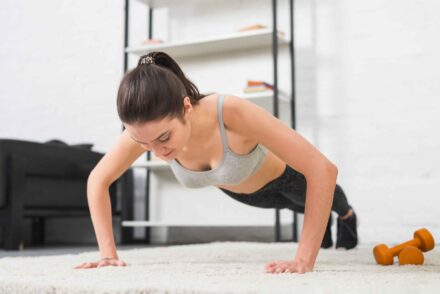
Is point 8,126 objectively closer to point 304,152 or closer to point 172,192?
point 172,192

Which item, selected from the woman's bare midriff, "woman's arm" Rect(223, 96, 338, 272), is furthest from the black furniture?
"woman's arm" Rect(223, 96, 338, 272)

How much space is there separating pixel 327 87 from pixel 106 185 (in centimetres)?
178

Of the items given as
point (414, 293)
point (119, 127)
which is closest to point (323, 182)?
point (414, 293)

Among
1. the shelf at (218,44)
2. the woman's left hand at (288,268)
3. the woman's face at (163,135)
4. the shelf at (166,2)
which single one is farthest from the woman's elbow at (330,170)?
the shelf at (166,2)

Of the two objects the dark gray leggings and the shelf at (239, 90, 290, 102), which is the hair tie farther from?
the shelf at (239, 90, 290, 102)

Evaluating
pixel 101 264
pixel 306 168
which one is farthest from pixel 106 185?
pixel 306 168

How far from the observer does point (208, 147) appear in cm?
146

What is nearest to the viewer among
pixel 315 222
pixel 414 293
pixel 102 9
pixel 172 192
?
pixel 414 293

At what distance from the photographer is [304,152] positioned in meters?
1.27

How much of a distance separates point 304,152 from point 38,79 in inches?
115

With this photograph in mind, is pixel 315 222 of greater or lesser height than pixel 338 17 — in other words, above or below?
below

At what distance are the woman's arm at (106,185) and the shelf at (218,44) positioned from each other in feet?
5.07

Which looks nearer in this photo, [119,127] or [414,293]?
[414,293]

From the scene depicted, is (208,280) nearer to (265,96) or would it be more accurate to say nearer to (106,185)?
(106,185)
